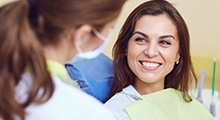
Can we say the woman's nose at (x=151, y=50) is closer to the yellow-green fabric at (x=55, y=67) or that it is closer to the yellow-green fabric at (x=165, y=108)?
the yellow-green fabric at (x=165, y=108)

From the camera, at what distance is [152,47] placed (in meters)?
1.34

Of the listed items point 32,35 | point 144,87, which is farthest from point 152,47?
point 32,35

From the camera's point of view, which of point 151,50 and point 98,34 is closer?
point 98,34

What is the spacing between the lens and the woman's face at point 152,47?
1348mm

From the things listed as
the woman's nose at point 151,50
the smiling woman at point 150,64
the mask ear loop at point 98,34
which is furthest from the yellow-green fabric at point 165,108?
the mask ear loop at point 98,34

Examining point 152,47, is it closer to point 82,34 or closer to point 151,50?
point 151,50

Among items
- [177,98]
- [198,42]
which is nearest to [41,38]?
[177,98]

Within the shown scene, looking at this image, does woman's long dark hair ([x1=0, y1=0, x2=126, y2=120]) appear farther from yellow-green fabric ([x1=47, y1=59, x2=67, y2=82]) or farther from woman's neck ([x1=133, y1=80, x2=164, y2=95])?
woman's neck ([x1=133, y1=80, x2=164, y2=95])

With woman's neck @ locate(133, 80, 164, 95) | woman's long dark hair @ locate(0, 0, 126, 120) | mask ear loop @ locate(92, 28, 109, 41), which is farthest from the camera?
woman's neck @ locate(133, 80, 164, 95)

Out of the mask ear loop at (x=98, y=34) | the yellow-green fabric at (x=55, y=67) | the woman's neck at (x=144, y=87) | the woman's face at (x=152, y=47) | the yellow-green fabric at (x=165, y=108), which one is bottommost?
the yellow-green fabric at (x=165, y=108)

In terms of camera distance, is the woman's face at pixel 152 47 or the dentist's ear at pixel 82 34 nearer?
the dentist's ear at pixel 82 34

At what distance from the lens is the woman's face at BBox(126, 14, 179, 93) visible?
135cm

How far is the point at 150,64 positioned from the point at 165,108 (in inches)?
9.0

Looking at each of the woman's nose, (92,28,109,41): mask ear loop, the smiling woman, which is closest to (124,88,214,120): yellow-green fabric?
the smiling woman
